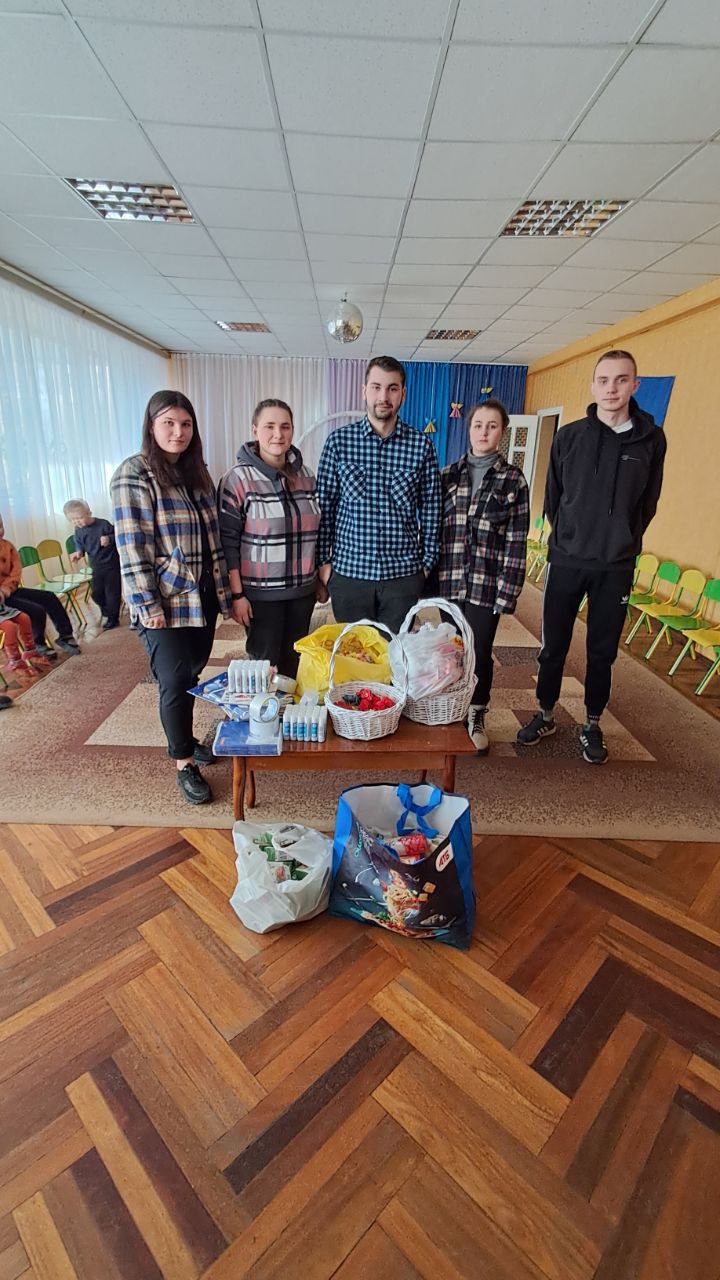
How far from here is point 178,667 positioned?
2213mm

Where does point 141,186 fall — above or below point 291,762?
above

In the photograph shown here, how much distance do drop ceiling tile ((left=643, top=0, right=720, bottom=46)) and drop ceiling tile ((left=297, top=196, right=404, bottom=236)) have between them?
1592 mm

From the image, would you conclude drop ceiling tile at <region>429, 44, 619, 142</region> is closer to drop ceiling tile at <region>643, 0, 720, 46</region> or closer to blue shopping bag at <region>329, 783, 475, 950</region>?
drop ceiling tile at <region>643, 0, 720, 46</region>

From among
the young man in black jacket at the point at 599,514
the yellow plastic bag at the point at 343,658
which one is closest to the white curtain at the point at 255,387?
the young man in black jacket at the point at 599,514

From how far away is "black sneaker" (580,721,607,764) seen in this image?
271 centimetres

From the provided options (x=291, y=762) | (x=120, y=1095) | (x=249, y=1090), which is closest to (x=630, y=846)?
(x=291, y=762)

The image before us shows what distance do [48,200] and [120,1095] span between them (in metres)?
4.46

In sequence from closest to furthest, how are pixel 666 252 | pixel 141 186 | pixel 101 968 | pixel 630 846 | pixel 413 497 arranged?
pixel 101 968
pixel 630 846
pixel 413 497
pixel 141 186
pixel 666 252

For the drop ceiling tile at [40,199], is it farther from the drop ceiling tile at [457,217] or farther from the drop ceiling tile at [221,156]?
the drop ceiling tile at [457,217]

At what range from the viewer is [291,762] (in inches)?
73.9

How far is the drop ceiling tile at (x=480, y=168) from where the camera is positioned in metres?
2.72

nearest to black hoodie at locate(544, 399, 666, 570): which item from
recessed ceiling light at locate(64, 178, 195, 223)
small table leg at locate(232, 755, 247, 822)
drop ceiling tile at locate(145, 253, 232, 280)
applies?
small table leg at locate(232, 755, 247, 822)

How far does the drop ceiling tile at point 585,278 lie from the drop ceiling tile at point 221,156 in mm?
2377

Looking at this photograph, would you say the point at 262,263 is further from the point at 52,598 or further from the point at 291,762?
the point at 291,762
